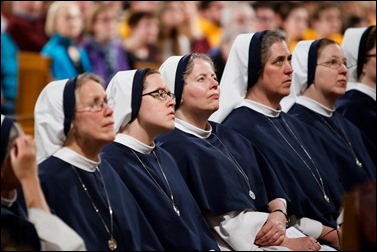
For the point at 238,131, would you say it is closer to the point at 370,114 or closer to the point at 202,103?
the point at 202,103

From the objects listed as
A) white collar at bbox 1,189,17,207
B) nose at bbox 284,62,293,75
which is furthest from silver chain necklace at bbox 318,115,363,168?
white collar at bbox 1,189,17,207

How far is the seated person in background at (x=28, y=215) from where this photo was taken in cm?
495

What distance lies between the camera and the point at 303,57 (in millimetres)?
7789

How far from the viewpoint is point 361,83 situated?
8594 mm

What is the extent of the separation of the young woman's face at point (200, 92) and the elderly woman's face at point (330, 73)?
4.57 feet

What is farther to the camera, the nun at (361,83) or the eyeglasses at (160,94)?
the nun at (361,83)

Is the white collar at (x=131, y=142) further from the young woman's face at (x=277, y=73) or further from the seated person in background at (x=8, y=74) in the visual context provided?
the seated person in background at (x=8, y=74)

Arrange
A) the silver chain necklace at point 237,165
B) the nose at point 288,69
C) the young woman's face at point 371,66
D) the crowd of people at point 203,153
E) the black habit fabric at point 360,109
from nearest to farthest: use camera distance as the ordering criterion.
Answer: the crowd of people at point 203,153 < the silver chain necklace at point 237,165 < the nose at point 288,69 < the black habit fabric at point 360,109 < the young woman's face at point 371,66

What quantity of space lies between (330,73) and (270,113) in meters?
0.70

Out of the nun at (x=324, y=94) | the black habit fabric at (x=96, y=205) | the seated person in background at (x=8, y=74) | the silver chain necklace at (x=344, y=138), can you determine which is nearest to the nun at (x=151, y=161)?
the black habit fabric at (x=96, y=205)

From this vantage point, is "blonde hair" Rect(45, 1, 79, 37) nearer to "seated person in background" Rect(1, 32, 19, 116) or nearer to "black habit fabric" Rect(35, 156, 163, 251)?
"seated person in background" Rect(1, 32, 19, 116)

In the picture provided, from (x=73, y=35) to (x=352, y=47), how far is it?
3.21m

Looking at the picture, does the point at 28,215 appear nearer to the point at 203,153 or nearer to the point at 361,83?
the point at 203,153

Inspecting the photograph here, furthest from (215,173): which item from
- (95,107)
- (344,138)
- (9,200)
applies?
(344,138)
